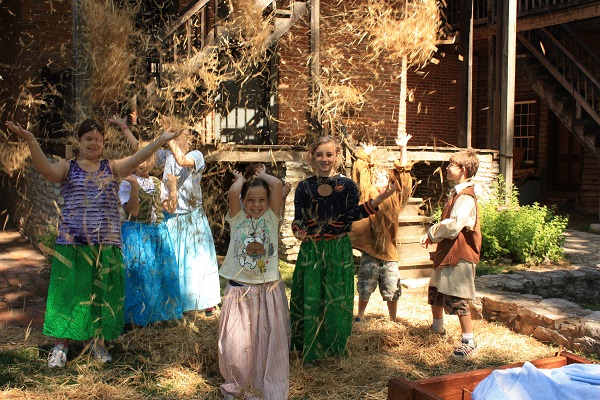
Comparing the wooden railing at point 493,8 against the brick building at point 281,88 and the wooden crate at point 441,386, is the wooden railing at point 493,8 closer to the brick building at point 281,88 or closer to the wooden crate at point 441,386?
the brick building at point 281,88

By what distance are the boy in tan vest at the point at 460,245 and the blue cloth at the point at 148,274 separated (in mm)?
2216

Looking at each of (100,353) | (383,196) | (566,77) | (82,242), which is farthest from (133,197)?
(566,77)

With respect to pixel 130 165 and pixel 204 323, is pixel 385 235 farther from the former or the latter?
pixel 130 165

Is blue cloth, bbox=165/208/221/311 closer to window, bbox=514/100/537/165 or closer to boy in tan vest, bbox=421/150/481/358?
boy in tan vest, bbox=421/150/481/358

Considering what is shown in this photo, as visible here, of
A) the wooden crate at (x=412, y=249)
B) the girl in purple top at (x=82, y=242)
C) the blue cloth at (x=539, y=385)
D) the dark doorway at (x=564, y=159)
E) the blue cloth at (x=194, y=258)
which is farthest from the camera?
the dark doorway at (x=564, y=159)

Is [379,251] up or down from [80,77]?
down

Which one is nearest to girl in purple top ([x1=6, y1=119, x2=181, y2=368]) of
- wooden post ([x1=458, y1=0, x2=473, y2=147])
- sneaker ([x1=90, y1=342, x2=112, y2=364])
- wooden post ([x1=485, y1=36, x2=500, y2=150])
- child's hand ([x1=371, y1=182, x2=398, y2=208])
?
sneaker ([x1=90, y1=342, x2=112, y2=364])

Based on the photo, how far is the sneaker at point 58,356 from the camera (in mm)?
4398

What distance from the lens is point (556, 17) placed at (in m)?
12.7

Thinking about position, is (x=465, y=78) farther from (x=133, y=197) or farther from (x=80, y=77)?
(x=133, y=197)

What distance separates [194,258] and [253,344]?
2.01 metres

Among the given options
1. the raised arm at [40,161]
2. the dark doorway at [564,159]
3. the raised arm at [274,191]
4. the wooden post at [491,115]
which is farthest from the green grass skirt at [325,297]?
the dark doorway at [564,159]

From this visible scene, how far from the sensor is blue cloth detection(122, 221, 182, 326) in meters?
5.32

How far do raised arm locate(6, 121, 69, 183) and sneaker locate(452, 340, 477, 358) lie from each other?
3.12 meters
